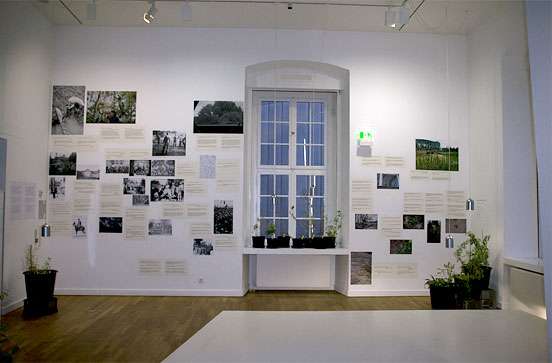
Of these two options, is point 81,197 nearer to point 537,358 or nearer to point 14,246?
point 14,246

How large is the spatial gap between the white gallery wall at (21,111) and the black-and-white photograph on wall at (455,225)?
19.3 feet

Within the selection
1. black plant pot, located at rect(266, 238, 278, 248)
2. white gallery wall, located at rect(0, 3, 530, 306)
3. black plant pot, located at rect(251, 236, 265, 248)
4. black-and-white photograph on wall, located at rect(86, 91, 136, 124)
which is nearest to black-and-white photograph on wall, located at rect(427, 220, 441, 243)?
white gallery wall, located at rect(0, 3, 530, 306)

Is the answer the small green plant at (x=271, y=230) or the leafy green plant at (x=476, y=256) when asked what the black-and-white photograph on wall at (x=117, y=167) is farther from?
the leafy green plant at (x=476, y=256)

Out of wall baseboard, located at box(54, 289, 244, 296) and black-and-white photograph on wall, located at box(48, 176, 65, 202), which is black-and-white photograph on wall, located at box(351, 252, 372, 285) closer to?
wall baseboard, located at box(54, 289, 244, 296)

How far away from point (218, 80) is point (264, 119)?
1.03 m

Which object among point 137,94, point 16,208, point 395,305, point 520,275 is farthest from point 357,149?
point 16,208

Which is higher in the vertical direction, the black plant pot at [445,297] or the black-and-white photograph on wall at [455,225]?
the black-and-white photograph on wall at [455,225]

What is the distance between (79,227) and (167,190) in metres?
1.37

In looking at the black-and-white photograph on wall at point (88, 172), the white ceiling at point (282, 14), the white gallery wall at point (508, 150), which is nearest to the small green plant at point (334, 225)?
the white gallery wall at point (508, 150)

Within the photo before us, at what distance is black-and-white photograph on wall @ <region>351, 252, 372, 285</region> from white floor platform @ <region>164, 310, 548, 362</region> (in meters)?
4.54

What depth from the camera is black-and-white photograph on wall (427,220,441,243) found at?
6.30 metres

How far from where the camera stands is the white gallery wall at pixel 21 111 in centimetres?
498

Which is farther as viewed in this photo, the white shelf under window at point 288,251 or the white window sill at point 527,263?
the white shelf under window at point 288,251

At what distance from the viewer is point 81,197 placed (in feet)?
20.1
